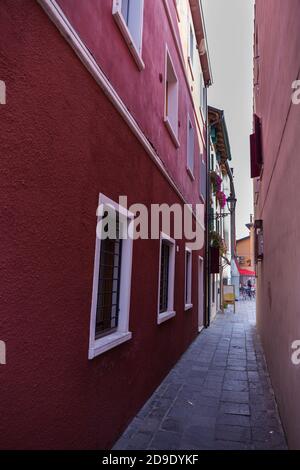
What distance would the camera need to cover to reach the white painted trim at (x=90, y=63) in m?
2.33

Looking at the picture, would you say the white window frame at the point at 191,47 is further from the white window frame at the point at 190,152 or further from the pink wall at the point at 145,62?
the white window frame at the point at 190,152

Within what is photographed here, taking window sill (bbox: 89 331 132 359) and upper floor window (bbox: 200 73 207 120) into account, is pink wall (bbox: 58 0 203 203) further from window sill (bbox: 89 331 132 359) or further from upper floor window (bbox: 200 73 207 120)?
upper floor window (bbox: 200 73 207 120)

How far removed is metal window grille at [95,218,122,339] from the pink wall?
5.47 ft

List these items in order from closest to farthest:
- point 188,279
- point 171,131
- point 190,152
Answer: point 171,131, point 188,279, point 190,152

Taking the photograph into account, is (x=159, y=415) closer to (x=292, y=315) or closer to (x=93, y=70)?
(x=292, y=315)

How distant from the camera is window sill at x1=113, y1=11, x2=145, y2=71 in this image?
3519 mm

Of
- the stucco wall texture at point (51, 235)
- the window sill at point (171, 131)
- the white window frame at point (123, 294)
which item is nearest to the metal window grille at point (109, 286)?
the white window frame at point (123, 294)

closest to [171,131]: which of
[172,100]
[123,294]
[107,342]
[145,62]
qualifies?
[172,100]

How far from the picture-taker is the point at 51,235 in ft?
7.70

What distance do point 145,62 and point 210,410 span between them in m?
4.88

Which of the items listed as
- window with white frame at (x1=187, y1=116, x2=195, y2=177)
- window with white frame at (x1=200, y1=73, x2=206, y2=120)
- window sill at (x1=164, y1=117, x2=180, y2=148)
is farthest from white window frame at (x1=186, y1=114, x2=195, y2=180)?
window with white frame at (x1=200, y1=73, x2=206, y2=120)

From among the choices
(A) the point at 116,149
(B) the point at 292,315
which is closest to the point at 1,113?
(A) the point at 116,149

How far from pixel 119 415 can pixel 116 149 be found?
2.86 metres

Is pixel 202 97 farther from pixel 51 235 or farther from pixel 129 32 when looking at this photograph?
pixel 51 235
